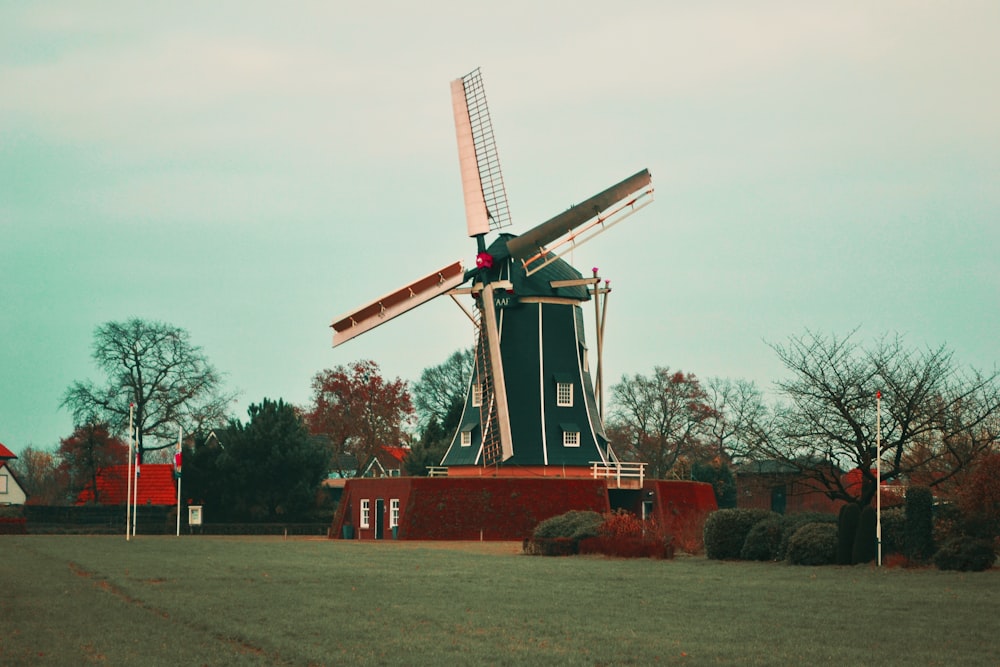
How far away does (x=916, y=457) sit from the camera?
35.3 meters

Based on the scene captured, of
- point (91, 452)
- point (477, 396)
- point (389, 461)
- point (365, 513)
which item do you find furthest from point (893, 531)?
point (389, 461)

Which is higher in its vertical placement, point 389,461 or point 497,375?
point 497,375

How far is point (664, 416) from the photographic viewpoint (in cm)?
8406

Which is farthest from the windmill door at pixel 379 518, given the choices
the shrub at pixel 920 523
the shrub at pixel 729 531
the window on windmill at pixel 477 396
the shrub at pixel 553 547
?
the shrub at pixel 920 523

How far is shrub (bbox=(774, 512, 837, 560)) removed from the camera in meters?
31.5

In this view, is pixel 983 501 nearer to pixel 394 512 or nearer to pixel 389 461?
pixel 394 512

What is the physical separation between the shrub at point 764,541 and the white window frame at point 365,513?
23489 millimetres

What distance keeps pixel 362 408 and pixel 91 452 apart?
2163 centimetres

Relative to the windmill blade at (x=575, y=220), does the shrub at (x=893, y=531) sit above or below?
below

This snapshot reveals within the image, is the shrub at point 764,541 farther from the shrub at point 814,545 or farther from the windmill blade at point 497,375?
the windmill blade at point 497,375

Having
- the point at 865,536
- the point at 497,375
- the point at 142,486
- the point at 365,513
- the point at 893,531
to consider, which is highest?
the point at 497,375

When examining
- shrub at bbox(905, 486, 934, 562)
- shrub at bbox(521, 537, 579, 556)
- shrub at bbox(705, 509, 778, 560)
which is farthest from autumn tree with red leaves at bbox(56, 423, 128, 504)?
shrub at bbox(905, 486, 934, 562)

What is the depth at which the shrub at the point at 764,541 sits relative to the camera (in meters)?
32.0

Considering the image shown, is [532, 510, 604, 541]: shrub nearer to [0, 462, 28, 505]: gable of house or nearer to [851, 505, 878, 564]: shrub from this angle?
[851, 505, 878, 564]: shrub
